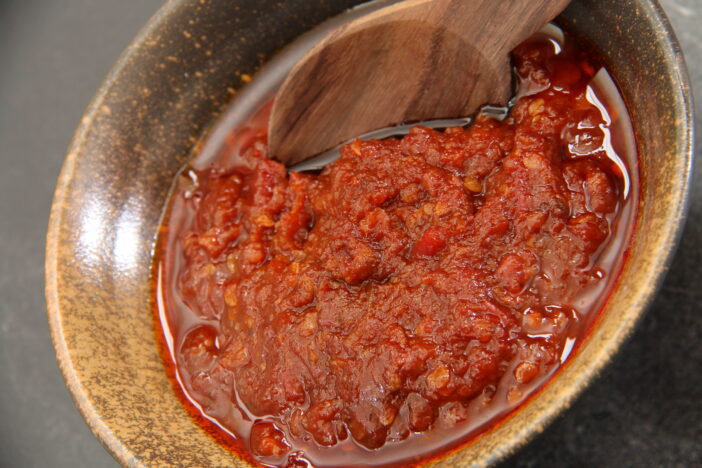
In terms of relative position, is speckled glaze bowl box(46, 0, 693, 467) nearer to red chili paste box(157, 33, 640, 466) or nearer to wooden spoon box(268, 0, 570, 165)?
red chili paste box(157, 33, 640, 466)

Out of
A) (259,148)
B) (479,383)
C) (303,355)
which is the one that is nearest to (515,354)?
(479,383)

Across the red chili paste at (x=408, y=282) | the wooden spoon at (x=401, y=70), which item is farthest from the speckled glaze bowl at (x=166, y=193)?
the wooden spoon at (x=401, y=70)

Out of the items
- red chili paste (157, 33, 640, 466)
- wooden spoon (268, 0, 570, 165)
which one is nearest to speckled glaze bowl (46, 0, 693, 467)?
red chili paste (157, 33, 640, 466)

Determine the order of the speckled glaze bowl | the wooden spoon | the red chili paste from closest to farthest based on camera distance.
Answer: the speckled glaze bowl < the red chili paste < the wooden spoon

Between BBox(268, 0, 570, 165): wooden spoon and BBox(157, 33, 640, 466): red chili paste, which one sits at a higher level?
BBox(268, 0, 570, 165): wooden spoon

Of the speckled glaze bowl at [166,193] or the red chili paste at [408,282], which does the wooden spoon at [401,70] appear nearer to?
the red chili paste at [408,282]

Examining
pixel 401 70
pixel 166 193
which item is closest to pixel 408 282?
pixel 401 70

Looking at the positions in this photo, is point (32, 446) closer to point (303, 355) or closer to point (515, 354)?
point (303, 355)
